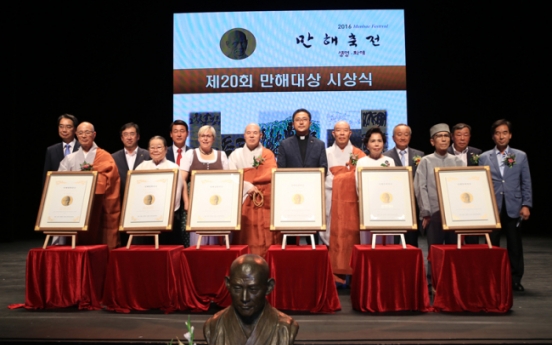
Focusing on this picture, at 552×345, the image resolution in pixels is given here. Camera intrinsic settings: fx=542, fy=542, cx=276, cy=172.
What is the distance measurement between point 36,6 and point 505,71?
6957mm

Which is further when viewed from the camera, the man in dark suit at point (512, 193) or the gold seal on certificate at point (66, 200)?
the man in dark suit at point (512, 193)

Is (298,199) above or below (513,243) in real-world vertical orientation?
above

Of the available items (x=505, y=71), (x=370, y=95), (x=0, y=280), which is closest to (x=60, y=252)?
(x=0, y=280)

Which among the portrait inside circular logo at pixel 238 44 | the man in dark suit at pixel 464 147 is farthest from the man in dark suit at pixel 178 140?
the man in dark suit at pixel 464 147

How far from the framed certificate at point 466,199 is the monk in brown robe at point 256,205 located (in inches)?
52.7

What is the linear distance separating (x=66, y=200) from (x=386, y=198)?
2.34 metres

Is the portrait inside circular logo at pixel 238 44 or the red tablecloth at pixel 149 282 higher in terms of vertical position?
the portrait inside circular logo at pixel 238 44

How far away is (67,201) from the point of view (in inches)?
158

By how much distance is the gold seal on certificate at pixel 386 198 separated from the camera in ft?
12.4

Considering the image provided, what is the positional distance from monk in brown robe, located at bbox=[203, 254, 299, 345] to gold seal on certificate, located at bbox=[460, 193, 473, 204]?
2.42m

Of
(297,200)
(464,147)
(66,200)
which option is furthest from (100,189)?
(464,147)

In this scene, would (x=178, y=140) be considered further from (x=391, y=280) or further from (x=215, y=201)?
(x=391, y=280)

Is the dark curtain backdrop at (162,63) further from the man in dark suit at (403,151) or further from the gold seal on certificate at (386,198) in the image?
the gold seal on certificate at (386,198)

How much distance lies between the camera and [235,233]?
4.45m
